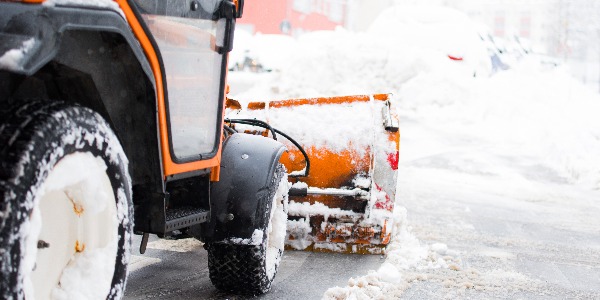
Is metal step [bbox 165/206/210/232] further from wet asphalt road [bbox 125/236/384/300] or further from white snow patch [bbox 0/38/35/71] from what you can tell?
white snow patch [bbox 0/38/35/71]

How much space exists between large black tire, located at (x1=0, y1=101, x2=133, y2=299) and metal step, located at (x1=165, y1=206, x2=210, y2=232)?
2.23ft

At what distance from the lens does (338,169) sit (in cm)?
556

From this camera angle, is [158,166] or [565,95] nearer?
[158,166]

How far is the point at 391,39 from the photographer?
63.1 ft

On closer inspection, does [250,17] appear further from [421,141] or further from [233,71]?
[421,141]

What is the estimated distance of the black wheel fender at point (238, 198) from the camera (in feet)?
12.6

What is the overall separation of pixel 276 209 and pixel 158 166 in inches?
60.9

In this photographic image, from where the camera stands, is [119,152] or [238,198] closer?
[119,152]

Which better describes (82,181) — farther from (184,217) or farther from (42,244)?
(184,217)

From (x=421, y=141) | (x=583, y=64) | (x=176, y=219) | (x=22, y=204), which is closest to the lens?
(x=22, y=204)

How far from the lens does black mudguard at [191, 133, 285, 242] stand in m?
3.84

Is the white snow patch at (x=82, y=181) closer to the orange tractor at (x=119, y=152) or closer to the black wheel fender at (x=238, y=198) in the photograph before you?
the orange tractor at (x=119, y=152)

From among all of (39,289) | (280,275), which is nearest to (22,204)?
(39,289)

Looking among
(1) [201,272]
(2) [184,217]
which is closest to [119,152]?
(2) [184,217]
